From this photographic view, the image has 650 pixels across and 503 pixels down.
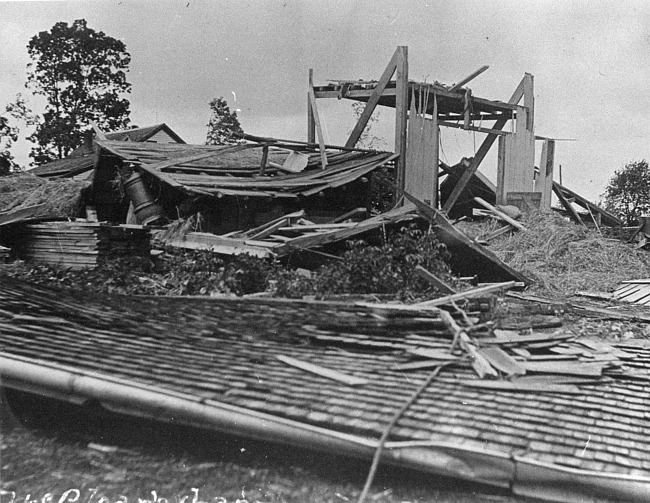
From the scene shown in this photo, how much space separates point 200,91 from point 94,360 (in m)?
2.35

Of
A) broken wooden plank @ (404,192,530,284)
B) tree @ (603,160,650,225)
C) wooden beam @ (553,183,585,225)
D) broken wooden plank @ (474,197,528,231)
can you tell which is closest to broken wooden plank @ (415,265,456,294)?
broken wooden plank @ (404,192,530,284)

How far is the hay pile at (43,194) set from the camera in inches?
343

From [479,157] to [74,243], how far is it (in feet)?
27.9

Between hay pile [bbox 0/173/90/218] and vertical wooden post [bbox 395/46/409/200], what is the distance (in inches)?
201

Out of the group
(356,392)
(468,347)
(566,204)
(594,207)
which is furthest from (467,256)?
(594,207)

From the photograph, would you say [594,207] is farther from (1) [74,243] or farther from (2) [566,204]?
(1) [74,243]

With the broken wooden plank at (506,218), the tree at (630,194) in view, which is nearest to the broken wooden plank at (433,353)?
the tree at (630,194)

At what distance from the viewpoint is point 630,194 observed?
37.3 feet

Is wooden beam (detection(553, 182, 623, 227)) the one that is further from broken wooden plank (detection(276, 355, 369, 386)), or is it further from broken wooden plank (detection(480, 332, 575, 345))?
broken wooden plank (detection(276, 355, 369, 386))

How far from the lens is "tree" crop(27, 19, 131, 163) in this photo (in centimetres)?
423

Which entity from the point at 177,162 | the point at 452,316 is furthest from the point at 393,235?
the point at 452,316

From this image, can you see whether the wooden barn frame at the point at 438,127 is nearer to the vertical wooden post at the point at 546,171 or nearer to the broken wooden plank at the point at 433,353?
the vertical wooden post at the point at 546,171

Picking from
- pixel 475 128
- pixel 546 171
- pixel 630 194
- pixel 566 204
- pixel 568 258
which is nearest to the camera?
pixel 568 258

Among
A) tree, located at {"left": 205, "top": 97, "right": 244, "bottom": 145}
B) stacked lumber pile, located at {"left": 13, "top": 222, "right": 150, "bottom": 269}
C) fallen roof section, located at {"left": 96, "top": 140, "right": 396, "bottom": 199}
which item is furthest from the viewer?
fallen roof section, located at {"left": 96, "top": 140, "right": 396, "bottom": 199}
